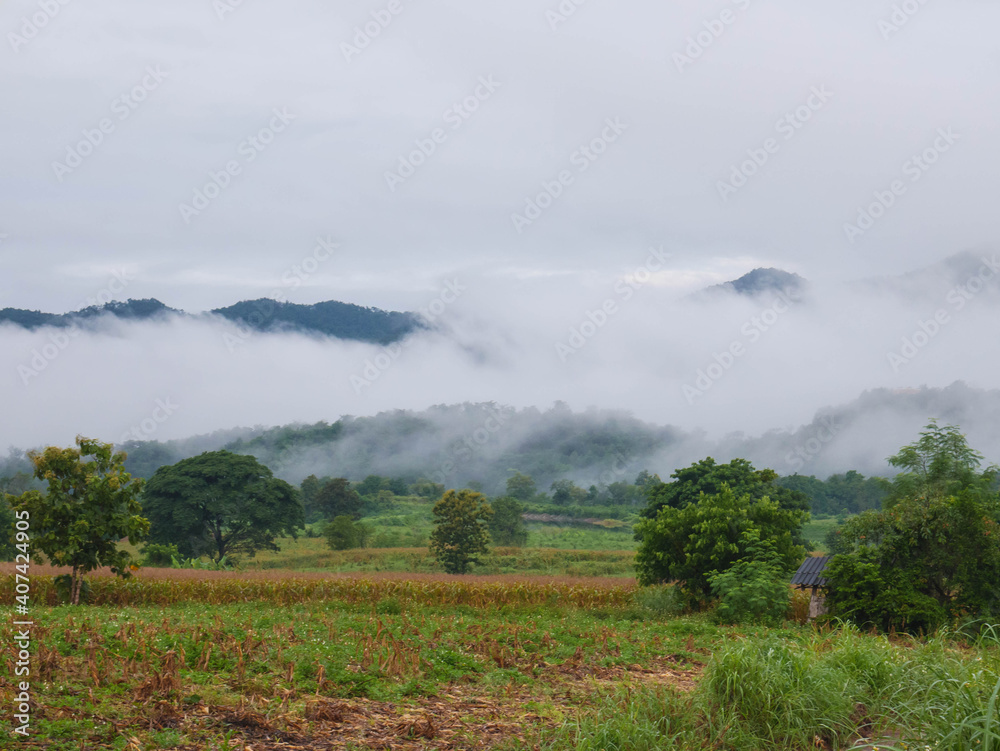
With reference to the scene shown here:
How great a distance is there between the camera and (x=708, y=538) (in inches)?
816

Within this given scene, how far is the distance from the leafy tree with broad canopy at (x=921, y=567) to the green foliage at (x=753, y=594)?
4.05ft

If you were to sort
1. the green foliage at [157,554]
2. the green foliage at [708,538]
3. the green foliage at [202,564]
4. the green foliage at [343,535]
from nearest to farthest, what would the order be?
1. the green foliage at [708,538]
2. the green foliage at [202,564]
3. the green foliage at [157,554]
4. the green foliage at [343,535]

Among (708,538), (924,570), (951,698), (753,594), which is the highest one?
(951,698)

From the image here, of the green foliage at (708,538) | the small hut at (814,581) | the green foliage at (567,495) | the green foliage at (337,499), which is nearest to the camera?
the small hut at (814,581)

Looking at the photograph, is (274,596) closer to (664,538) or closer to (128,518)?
(128,518)

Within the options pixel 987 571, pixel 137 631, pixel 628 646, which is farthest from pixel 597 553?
pixel 137 631

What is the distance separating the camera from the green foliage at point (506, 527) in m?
57.9

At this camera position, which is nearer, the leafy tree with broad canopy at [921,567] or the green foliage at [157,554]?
the leafy tree with broad canopy at [921,567]

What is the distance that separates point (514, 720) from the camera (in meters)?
7.85

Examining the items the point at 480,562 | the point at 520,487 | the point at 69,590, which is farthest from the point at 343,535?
the point at 520,487

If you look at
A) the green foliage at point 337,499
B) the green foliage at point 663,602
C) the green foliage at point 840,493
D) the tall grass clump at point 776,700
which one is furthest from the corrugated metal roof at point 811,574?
the green foliage at point 840,493

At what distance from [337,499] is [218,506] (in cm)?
2071

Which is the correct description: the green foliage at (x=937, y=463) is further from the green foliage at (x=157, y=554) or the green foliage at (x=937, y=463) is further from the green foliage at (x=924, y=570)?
the green foliage at (x=157, y=554)

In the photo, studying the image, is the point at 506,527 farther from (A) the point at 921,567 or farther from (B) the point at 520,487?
(B) the point at 520,487
